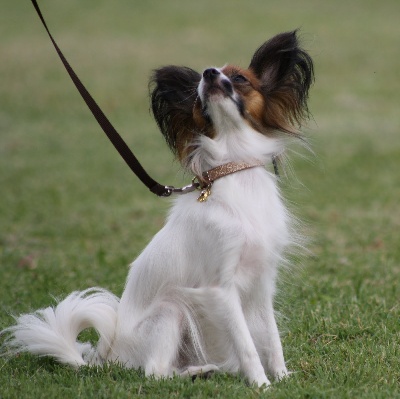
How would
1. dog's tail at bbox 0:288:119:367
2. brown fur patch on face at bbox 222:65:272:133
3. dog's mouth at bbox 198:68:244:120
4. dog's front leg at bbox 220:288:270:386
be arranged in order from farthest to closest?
dog's tail at bbox 0:288:119:367, brown fur patch on face at bbox 222:65:272:133, dog's mouth at bbox 198:68:244:120, dog's front leg at bbox 220:288:270:386

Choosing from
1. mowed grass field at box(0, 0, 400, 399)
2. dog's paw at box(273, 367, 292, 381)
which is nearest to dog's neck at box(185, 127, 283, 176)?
mowed grass field at box(0, 0, 400, 399)

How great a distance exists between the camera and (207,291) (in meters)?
3.85

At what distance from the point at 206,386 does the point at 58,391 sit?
70cm

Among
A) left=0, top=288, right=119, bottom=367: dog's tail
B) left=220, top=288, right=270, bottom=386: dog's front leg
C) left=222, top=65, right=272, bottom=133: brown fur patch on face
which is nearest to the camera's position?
left=220, top=288, right=270, bottom=386: dog's front leg

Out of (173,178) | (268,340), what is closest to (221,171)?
(268,340)

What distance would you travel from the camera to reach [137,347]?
4.09 m

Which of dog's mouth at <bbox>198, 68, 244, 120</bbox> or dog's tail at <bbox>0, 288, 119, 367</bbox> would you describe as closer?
dog's mouth at <bbox>198, 68, 244, 120</bbox>

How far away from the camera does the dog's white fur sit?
12.6 feet

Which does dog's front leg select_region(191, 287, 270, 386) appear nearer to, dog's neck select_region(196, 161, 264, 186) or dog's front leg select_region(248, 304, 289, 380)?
dog's front leg select_region(248, 304, 289, 380)

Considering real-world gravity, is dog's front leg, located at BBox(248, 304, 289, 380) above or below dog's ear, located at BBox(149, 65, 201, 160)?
below

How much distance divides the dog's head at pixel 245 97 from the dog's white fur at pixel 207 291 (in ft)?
0.09

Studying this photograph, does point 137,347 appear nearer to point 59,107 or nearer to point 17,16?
point 59,107

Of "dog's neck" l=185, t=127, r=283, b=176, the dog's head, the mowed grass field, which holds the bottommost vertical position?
the mowed grass field

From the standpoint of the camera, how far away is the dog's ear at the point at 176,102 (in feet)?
13.5
